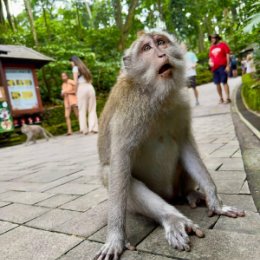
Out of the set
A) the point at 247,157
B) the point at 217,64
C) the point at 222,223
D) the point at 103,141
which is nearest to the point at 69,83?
the point at 217,64

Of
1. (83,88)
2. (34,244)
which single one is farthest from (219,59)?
(34,244)

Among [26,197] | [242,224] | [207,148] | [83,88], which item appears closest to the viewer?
[242,224]

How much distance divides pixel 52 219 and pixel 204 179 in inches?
46.8

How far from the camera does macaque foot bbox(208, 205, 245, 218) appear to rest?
206cm

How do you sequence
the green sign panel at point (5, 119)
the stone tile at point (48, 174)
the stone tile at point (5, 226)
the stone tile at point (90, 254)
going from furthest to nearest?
the green sign panel at point (5, 119), the stone tile at point (48, 174), the stone tile at point (5, 226), the stone tile at point (90, 254)

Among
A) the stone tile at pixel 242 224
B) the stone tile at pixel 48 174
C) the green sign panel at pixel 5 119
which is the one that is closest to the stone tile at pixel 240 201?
the stone tile at pixel 242 224

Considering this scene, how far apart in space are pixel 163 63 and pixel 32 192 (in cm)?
218

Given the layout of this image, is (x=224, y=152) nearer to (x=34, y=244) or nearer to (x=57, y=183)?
(x=57, y=183)

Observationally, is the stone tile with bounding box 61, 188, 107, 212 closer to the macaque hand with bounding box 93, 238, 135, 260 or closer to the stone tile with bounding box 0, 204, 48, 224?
the stone tile with bounding box 0, 204, 48, 224

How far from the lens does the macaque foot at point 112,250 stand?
1728 mm

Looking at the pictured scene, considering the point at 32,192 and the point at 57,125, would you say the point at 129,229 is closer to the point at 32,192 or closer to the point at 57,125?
the point at 32,192

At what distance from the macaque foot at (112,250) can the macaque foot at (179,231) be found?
221 mm

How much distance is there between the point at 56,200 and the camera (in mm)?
3010

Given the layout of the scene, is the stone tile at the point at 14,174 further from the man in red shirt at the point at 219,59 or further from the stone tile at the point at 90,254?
the man in red shirt at the point at 219,59
